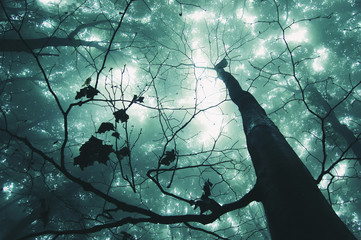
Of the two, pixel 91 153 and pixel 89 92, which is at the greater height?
pixel 89 92

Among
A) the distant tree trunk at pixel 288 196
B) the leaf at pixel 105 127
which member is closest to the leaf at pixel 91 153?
the leaf at pixel 105 127

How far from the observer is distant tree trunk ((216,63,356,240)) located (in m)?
0.76

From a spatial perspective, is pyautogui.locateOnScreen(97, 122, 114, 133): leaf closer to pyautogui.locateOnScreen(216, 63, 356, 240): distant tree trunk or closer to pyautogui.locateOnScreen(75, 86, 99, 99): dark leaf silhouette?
pyautogui.locateOnScreen(75, 86, 99, 99): dark leaf silhouette

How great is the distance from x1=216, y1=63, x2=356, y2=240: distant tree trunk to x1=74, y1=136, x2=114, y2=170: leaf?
4.36ft

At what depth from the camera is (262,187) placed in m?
1.07

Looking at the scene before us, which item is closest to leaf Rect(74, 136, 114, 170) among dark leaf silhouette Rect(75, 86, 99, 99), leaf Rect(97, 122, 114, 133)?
leaf Rect(97, 122, 114, 133)

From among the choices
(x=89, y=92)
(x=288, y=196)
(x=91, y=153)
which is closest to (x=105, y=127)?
(x=91, y=153)

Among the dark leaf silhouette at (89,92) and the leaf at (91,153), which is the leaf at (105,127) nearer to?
the leaf at (91,153)

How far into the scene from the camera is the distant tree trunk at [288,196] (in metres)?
0.76

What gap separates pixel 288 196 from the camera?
898 millimetres

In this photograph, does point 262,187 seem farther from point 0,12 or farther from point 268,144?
point 0,12

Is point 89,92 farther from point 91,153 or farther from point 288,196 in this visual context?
point 288,196

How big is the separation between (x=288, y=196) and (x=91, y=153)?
5.32ft

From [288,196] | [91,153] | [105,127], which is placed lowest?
[288,196]
